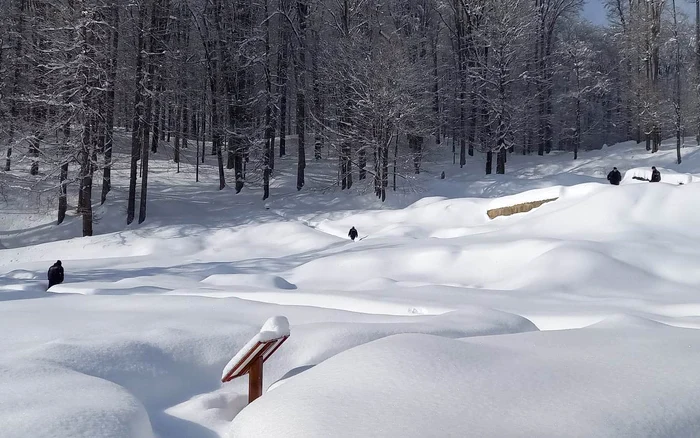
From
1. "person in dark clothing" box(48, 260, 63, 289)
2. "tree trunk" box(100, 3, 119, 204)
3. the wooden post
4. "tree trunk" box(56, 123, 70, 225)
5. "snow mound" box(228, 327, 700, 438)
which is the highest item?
"tree trunk" box(100, 3, 119, 204)

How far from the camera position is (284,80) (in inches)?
1211

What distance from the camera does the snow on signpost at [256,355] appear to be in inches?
142

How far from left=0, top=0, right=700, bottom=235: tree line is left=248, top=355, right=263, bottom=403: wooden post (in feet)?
61.7

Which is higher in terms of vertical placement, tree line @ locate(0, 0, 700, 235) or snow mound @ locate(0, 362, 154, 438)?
tree line @ locate(0, 0, 700, 235)

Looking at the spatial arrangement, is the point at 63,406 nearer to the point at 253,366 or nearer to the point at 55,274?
the point at 253,366

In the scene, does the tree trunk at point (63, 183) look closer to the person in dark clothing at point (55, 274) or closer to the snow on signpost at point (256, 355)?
the person in dark clothing at point (55, 274)

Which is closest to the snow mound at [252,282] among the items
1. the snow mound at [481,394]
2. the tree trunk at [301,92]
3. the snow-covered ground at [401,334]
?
the snow-covered ground at [401,334]

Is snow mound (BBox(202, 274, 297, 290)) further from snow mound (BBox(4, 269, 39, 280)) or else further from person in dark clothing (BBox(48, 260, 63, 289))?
snow mound (BBox(4, 269, 39, 280))

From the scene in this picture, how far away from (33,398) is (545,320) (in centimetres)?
568

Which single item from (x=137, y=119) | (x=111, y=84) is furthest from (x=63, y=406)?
(x=137, y=119)

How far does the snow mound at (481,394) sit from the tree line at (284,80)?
64.0ft

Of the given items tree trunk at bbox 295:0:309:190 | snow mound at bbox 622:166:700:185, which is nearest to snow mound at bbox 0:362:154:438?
snow mound at bbox 622:166:700:185

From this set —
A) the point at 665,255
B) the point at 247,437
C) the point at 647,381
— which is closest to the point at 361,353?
the point at 247,437

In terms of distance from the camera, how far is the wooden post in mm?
3717
